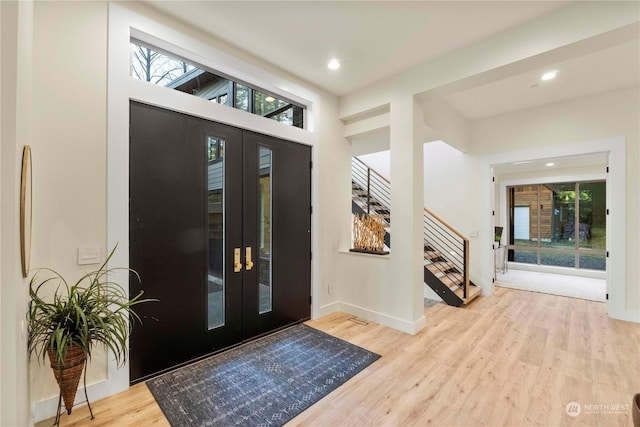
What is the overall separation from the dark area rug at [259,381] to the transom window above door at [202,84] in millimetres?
2605

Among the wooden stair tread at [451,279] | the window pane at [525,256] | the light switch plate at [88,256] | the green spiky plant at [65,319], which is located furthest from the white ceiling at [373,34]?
the window pane at [525,256]

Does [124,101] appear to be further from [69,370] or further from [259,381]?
[259,381]

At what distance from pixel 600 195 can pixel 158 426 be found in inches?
376

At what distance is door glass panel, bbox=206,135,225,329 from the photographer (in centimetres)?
275

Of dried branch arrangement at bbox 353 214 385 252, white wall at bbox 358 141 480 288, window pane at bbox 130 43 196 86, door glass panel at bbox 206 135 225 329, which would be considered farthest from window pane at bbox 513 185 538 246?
window pane at bbox 130 43 196 86

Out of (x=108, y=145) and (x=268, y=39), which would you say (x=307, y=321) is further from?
(x=268, y=39)

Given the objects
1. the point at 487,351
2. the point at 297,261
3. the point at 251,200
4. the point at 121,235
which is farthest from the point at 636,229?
the point at 121,235

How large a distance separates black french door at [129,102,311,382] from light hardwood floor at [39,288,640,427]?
21.0 inches

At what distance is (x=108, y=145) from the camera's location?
7.02 ft

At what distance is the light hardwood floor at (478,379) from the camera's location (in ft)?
6.30

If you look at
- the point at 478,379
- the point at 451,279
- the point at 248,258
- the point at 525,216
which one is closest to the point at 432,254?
the point at 451,279

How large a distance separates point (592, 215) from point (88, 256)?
9.84 meters

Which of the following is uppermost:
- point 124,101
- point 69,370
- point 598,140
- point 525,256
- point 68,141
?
point 598,140

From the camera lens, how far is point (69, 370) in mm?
1756
